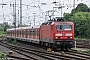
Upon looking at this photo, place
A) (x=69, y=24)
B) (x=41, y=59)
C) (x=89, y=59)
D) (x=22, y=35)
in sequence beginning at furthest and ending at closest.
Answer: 1. (x=22, y=35)
2. (x=69, y=24)
3. (x=41, y=59)
4. (x=89, y=59)

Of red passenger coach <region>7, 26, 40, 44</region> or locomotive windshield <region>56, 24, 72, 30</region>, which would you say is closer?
locomotive windshield <region>56, 24, 72, 30</region>

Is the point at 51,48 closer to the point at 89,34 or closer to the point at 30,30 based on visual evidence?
the point at 30,30

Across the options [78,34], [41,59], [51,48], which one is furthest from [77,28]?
[41,59]

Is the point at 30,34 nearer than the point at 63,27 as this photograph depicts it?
No

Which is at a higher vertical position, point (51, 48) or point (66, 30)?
point (66, 30)

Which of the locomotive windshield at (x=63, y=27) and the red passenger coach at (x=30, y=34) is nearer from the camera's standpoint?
the locomotive windshield at (x=63, y=27)

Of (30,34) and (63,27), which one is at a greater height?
(63,27)

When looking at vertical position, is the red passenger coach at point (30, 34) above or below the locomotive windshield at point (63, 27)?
below

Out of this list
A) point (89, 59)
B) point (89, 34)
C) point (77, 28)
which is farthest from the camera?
point (77, 28)

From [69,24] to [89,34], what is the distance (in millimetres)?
39272

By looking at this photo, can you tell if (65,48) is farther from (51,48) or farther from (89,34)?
(89,34)

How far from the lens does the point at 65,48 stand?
2666cm

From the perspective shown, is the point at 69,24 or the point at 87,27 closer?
the point at 69,24

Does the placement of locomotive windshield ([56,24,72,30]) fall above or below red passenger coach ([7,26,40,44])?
above
